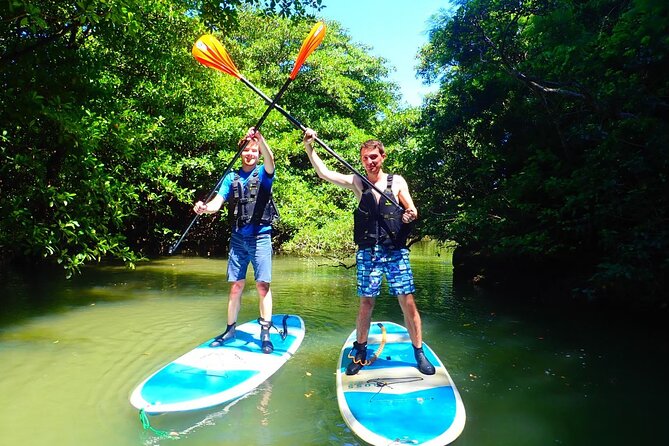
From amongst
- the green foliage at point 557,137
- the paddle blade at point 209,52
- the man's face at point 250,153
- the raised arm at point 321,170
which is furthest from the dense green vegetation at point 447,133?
the raised arm at point 321,170

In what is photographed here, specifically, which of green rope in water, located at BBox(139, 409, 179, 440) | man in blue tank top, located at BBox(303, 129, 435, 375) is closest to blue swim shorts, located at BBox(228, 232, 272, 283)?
man in blue tank top, located at BBox(303, 129, 435, 375)

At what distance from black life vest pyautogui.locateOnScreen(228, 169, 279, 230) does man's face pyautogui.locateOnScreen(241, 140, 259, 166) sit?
115 millimetres

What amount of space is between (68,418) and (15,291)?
607cm

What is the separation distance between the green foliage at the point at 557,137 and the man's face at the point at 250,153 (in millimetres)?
3389

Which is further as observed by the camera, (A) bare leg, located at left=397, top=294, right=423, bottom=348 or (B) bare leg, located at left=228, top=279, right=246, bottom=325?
(B) bare leg, located at left=228, top=279, right=246, bottom=325

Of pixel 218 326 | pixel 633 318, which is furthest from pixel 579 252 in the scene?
pixel 218 326

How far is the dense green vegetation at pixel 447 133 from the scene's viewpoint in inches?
192

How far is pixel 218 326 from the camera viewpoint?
18.3 ft

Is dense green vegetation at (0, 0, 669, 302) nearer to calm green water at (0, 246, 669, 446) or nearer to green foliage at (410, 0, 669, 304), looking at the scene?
green foliage at (410, 0, 669, 304)

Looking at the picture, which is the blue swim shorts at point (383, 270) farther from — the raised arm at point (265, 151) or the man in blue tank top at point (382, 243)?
the raised arm at point (265, 151)

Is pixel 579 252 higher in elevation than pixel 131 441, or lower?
higher

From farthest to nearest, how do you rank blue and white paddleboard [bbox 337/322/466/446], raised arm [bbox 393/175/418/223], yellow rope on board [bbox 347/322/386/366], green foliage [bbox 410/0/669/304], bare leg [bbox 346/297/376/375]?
green foliage [bbox 410/0/669/304] → yellow rope on board [bbox 347/322/386/366] → bare leg [bbox 346/297/376/375] → raised arm [bbox 393/175/418/223] → blue and white paddleboard [bbox 337/322/466/446]

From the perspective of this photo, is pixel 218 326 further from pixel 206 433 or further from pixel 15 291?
pixel 15 291

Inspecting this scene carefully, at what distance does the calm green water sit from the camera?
2.85 metres
